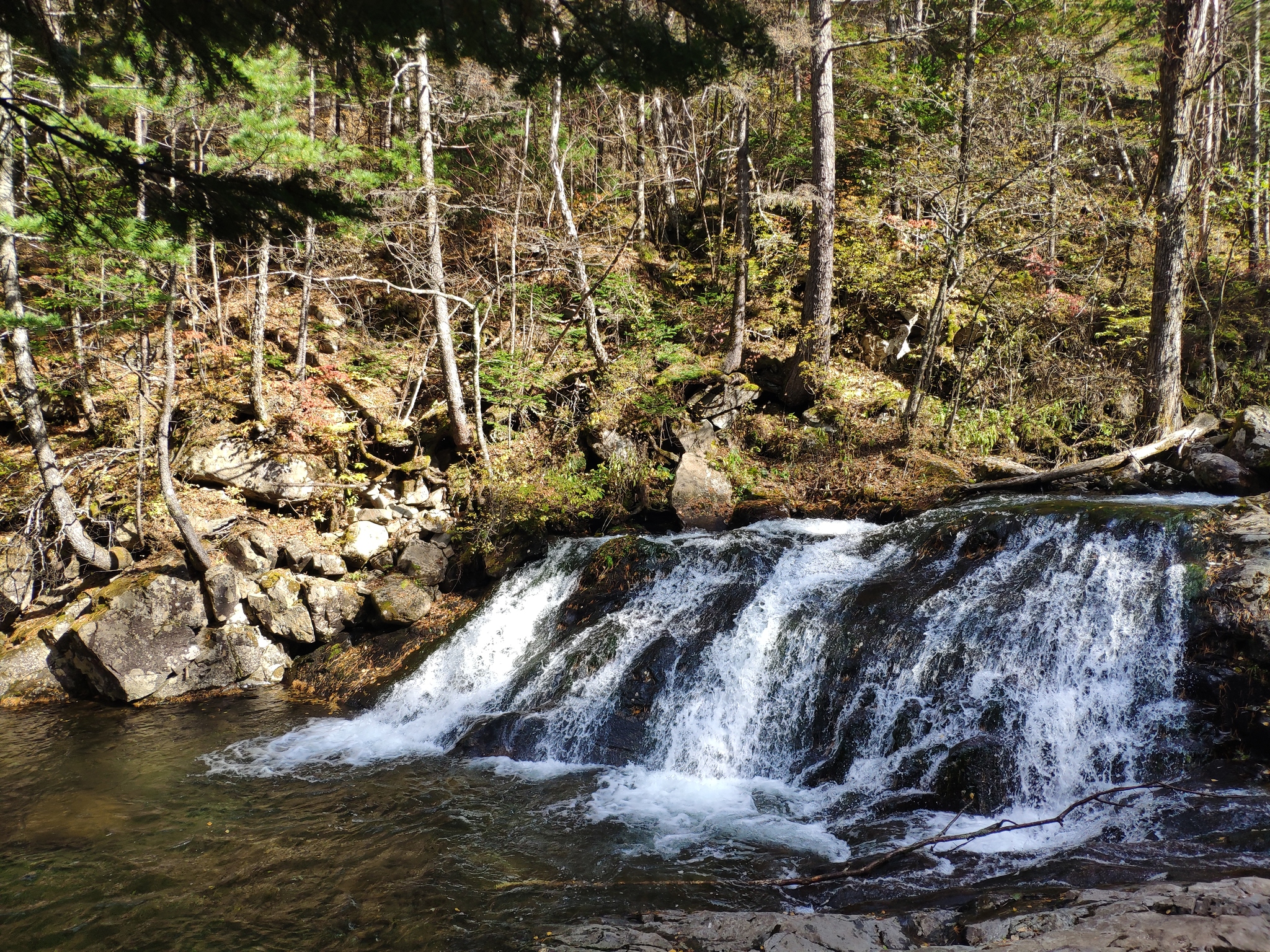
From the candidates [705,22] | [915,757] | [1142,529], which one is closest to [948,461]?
[1142,529]

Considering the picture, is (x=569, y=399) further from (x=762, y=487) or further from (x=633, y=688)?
(x=633, y=688)

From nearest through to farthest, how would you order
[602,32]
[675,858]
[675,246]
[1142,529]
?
[602,32]
[675,858]
[1142,529]
[675,246]

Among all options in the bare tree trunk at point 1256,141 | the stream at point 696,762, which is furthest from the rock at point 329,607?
the bare tree trunk at point 1256,141

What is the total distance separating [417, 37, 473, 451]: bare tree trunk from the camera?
39.5 feet

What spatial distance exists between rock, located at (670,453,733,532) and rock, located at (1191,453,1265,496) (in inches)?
244

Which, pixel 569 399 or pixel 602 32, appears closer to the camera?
pixel 602 32

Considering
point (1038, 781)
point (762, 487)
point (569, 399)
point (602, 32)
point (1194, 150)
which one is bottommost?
point (1038, 781)

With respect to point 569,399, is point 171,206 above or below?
above

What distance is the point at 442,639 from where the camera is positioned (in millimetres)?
9984

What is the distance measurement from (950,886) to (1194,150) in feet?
35.9

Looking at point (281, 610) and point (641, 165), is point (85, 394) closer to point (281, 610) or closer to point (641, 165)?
point (281, 610)

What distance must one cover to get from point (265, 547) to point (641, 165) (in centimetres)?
1242

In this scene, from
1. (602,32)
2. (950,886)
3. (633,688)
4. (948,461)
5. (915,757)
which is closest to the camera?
(602,32)

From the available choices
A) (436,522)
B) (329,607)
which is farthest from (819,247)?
(329,607)
